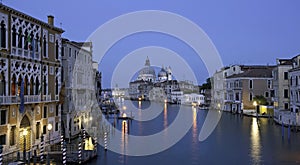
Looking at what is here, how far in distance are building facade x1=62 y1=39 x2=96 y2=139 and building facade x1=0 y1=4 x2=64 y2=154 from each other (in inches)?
62.4

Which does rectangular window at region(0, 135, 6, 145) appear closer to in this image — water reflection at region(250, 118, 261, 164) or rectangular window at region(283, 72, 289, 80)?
water reflection at region(250, 118, 261, 164)

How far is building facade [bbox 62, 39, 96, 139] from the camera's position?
22.8 metres

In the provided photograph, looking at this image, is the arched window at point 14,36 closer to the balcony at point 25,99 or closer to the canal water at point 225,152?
the balcony at point 25,99

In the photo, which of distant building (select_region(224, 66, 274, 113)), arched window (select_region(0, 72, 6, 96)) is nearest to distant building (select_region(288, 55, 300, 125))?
distant building (select_region(224, 66, 274, 113))

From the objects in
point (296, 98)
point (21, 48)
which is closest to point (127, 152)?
point (21, 48)

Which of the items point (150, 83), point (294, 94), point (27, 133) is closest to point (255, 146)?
point (294, 94)

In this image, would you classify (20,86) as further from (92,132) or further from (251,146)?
(251,146)

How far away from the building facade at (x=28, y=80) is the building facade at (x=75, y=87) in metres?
1.58

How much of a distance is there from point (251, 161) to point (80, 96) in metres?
14.1

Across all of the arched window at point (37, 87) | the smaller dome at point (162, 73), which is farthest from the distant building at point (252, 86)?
the smaller dome at point (162, 73)

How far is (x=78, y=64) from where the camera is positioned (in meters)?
25.7

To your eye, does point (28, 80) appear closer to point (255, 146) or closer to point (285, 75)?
point (255, 146)

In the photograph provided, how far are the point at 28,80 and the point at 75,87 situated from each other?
7.51 m

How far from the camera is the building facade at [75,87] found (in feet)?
74.9
